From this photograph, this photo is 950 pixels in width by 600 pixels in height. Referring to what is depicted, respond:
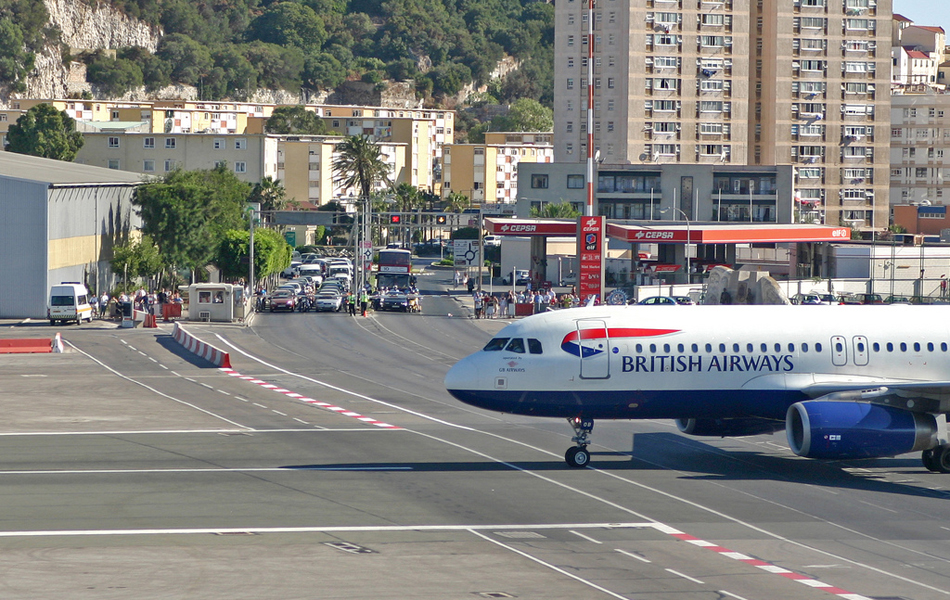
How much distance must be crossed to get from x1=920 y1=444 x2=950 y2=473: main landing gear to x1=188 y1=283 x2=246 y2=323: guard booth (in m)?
52.0

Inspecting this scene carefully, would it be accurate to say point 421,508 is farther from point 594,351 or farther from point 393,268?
point 393,268

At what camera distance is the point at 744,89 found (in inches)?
5827

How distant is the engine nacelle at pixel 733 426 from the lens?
3077cm

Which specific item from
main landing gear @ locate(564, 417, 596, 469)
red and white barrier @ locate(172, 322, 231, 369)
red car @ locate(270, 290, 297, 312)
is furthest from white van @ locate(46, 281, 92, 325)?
main landing gear @ locate(564, 417, 596, 469)

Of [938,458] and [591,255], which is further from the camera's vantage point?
[591,255]

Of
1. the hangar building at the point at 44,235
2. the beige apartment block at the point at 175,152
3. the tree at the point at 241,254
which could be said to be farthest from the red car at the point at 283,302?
the beige apartment block at the point at 175,152

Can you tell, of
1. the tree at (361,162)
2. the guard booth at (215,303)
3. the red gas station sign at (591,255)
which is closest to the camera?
the red gas station sign at (591,255)

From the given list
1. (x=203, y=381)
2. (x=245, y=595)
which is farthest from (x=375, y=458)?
(x=203, y=381)

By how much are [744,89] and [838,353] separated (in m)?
124

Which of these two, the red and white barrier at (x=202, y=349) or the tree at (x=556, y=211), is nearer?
the red and white barrier at (x=202, y=349)

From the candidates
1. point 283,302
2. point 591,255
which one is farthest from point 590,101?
point 283,302

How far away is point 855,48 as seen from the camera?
15088cm

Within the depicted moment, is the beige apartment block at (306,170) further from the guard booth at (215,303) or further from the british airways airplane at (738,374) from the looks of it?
the british airways airplane at (738,374)

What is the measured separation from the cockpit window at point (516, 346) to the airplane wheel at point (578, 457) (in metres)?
3.03
